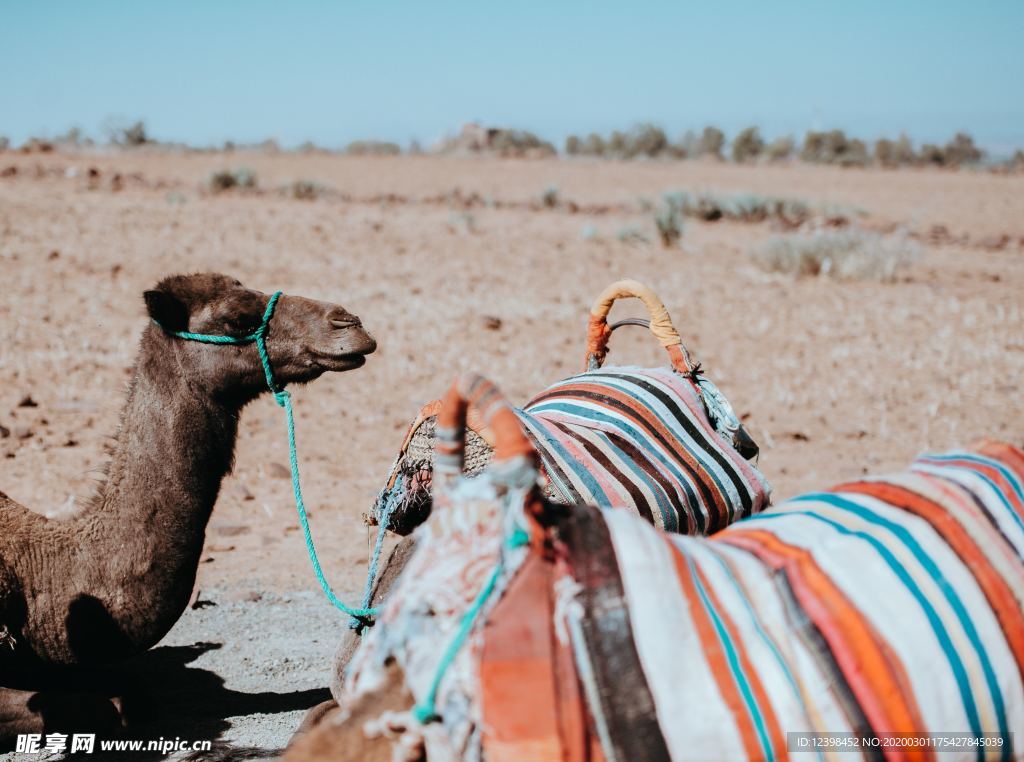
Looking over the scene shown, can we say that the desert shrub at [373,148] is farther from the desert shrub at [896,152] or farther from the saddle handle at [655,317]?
the saddle handle at [655,317]

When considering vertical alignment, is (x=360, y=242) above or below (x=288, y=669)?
above

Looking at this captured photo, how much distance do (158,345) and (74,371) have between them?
6173mm

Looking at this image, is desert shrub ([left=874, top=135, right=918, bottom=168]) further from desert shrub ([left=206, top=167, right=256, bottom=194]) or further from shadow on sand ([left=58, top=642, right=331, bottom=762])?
shadow on sand ([left=58, top=642, right=331, bottom=762])

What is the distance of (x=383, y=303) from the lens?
12.7 m

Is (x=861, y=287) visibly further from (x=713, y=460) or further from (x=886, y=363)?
(x=713, y=460)

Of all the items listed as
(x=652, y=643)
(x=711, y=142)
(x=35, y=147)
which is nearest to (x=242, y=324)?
(x=652, y=643)

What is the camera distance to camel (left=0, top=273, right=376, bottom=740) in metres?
3.86

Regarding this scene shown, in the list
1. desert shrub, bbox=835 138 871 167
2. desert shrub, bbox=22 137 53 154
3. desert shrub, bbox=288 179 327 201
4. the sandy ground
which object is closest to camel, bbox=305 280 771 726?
the sandy ground

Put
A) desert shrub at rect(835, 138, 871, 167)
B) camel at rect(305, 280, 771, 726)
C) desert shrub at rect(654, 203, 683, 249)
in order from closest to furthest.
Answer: camel at rect(305, 280, 771, 726)
desert shrub at rect(654, 203, 683, 249)
desert shrub at rect(835, 138, 871, 167)

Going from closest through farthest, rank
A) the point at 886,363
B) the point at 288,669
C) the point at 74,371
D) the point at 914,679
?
1. the point at 914,679
2. the point at 288,669
3. the point at 74,371
4. the point at 886,363

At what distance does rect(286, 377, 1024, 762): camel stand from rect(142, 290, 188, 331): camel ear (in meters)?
1.99

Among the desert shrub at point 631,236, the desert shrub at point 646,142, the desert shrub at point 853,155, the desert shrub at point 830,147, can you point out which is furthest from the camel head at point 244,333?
the desert shrub at point 646,142

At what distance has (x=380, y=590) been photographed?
11.8 ft

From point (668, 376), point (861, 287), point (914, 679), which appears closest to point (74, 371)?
Result: point (668, 376)
